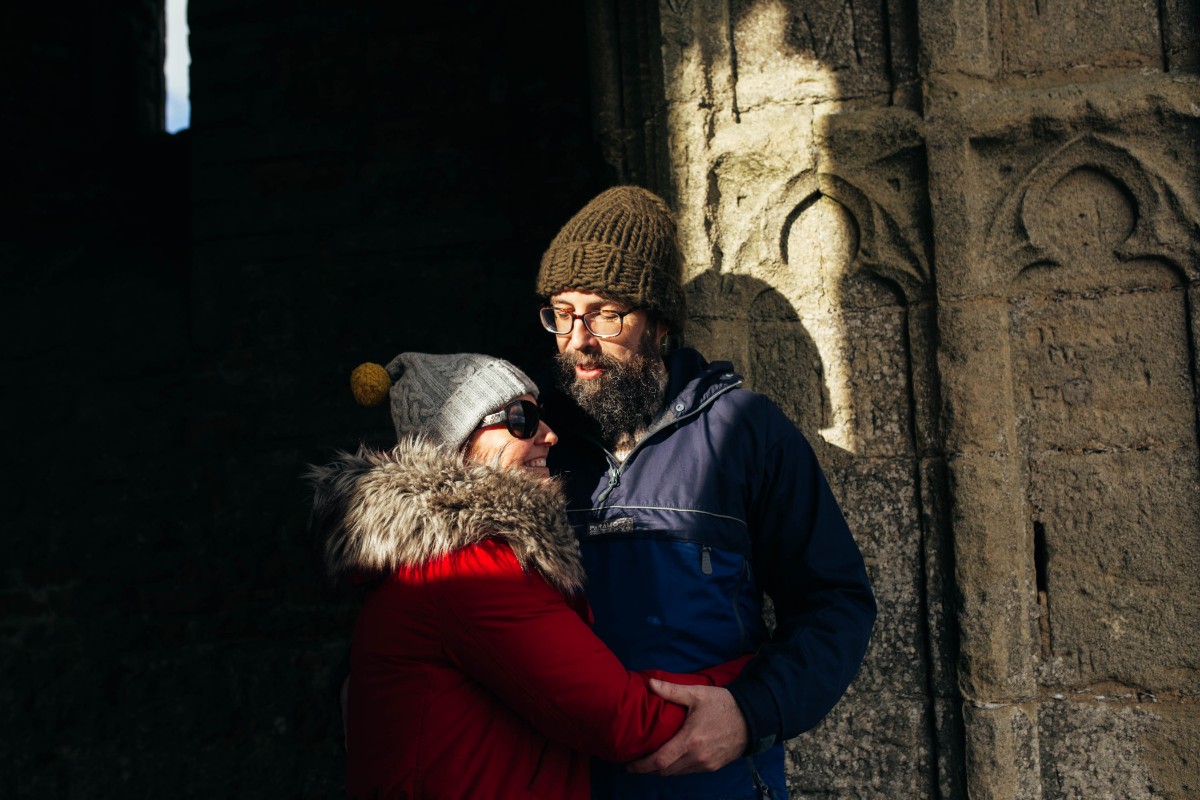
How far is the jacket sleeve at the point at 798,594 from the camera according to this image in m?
1.58

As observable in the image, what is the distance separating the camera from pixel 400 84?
3.87m

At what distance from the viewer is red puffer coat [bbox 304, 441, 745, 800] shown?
1388 mm

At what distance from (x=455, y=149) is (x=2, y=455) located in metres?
2.22

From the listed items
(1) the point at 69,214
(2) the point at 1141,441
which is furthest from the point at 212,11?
(2) the point at 1141,441

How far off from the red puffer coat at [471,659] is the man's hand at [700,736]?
2 centimetres

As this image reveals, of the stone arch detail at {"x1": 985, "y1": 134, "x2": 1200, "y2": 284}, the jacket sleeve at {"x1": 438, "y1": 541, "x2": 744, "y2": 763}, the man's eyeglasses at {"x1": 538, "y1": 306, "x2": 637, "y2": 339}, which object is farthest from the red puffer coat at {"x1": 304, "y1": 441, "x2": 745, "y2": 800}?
the stone arch detail at {"x1": 985, "y1": 134, "x2": 1200, "y2": 284}

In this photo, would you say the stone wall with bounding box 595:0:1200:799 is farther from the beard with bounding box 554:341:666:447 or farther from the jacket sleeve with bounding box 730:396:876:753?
the jacket sleeve with bounding box 730:396:876:753

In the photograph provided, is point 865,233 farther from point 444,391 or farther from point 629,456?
point 444,391

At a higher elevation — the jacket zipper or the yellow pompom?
the yellow pompom

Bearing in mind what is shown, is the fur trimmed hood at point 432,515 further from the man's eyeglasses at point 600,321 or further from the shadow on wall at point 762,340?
the shadow on wall at point 762,340

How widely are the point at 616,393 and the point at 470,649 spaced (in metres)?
0.66

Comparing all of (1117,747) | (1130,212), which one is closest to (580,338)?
(1130,212)

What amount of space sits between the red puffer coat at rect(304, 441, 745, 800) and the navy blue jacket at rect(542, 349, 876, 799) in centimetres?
16


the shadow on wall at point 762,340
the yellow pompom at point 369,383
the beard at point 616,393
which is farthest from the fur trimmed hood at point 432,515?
the shadow on wall at point 762,340
